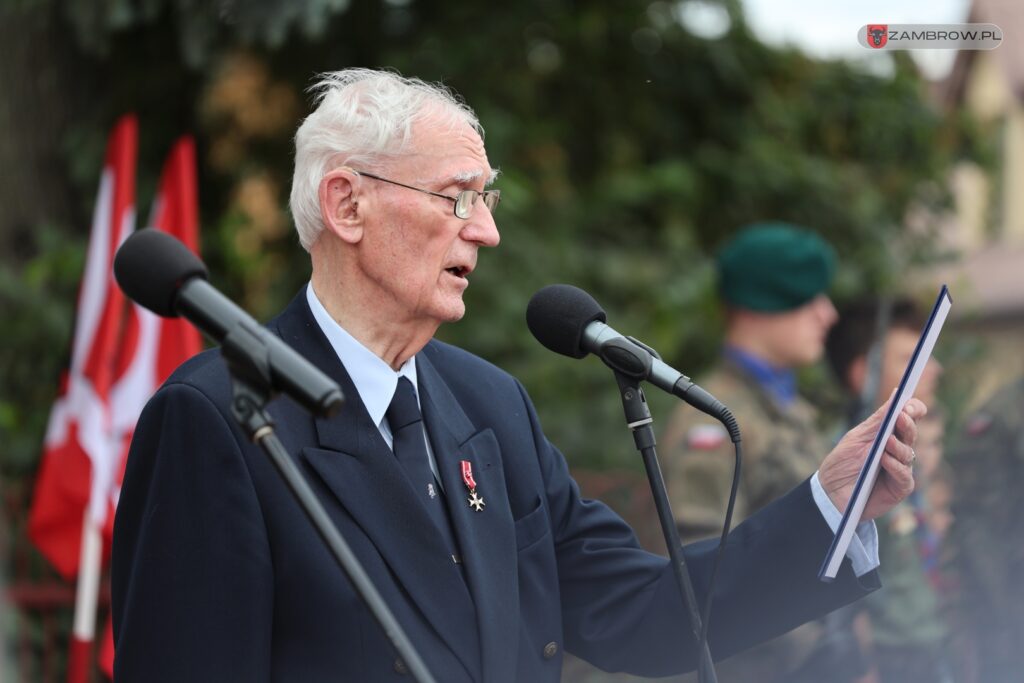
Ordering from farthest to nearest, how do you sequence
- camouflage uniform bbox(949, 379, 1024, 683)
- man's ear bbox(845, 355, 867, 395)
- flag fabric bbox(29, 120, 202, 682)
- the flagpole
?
man's ear bbox(845, 355, 867, 395) < flag fabric bbox(29, 120, 202, 682) < the flagpole < camouflage uniform bbox(949, 379, 1024, 683)

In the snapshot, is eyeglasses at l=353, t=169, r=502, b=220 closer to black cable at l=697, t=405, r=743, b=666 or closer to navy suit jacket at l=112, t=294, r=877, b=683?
navy suit jacket at l=112, t=294, r=877, b=683

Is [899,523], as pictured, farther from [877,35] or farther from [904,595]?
[877,35]

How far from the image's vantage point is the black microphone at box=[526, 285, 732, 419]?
87.6 inches

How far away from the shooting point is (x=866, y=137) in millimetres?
7598

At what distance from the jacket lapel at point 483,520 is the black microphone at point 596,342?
236mm

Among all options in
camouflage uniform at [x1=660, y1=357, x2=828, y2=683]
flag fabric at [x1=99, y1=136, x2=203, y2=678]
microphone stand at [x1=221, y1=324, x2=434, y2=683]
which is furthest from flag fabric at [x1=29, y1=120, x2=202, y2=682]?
microphone stand at [x1=221, y1=324, x2=434, y2=683]

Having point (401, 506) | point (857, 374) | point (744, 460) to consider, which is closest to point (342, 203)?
point (401, 506)

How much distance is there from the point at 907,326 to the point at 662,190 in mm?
1978

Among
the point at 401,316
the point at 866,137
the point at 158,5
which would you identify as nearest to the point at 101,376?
the point at 158,5

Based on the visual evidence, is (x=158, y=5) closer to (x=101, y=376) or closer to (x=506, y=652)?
(x=101, y=376)

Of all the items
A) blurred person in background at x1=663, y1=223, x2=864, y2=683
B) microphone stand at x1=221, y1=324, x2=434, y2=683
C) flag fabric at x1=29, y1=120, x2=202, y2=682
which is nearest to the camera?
microphone stand at x1=221, y1=324, x2=434, y2=683

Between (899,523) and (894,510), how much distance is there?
7cm

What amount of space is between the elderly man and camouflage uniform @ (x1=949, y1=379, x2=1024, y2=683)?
607 mm

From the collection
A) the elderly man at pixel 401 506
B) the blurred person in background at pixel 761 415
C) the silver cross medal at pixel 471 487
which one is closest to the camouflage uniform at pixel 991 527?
the blurred person in background at pixel 761 415
